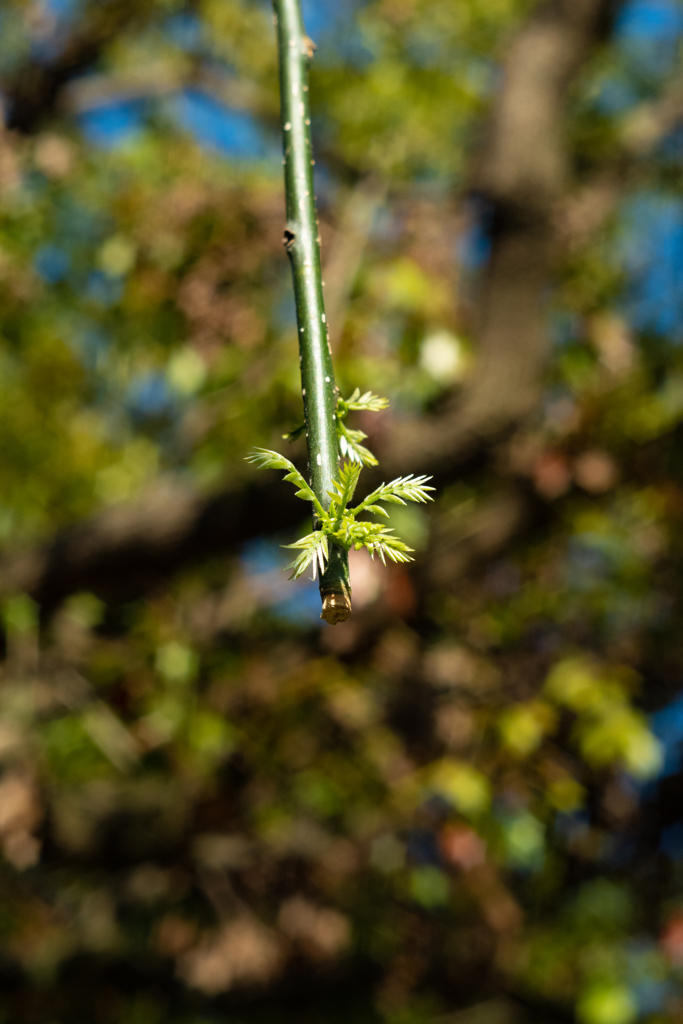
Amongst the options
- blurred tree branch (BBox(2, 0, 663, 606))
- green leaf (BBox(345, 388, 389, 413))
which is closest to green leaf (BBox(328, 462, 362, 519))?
green leaf (BBox(345, 388, 389, 413))

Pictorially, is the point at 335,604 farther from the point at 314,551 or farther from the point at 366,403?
the point at 366,403

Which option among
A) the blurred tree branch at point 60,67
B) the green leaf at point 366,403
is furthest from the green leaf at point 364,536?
the blurred tree branch at point 60,67

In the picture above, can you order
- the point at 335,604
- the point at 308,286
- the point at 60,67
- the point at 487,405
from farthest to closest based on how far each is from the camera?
the point at 60,67 → the point at 487,405 → the point at 308,286 → the point at 335,604

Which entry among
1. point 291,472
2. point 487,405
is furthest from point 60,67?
point 291,472

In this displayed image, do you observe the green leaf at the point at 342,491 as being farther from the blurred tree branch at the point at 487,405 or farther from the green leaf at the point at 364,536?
the blurred tree branch at the point at 487,405

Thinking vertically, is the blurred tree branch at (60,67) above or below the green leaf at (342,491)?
above

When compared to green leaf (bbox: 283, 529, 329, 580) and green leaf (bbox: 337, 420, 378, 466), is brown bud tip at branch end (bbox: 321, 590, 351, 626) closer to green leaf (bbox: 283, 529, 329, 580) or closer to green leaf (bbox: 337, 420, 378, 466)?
green leaf (bbox: 283, 529, 329, 580)

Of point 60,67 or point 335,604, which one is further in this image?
point 60,67
